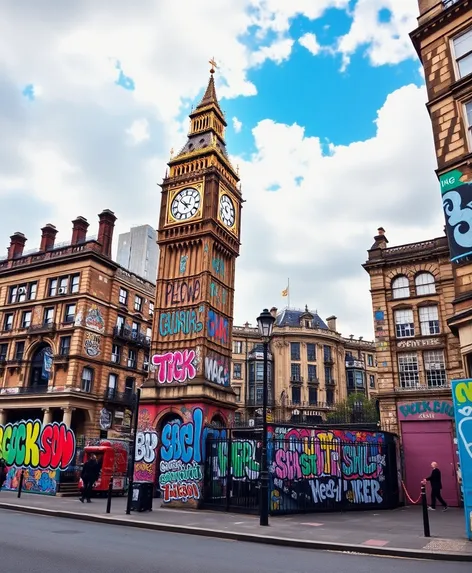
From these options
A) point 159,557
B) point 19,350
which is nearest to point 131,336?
point 19,350

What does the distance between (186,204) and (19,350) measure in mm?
21182

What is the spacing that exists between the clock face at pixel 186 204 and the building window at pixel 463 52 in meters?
17.0

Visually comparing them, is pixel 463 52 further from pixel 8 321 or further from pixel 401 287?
pixel 8 321

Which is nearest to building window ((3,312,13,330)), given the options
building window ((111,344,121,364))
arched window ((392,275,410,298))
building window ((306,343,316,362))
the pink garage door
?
building window ((111,344,121,364))

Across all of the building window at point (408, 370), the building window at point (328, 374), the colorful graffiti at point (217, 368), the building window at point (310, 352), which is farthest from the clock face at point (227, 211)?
the building window at point (328, 374)

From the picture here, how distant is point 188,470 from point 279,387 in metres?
43.0

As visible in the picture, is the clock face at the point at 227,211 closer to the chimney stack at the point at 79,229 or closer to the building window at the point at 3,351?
the chimney stack at the point at 79,229

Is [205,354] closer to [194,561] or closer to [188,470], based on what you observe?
[188,470]

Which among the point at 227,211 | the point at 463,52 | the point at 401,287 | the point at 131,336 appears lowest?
the point at 131,336

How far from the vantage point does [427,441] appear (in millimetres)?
27984

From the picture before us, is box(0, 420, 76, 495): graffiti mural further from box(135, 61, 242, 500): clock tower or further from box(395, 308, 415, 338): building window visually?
box(395, 308, 415, 338): building window

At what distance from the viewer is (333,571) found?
8.43 meters

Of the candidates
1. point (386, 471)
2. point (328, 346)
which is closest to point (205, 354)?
point (386, 471)

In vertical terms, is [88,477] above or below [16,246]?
below
